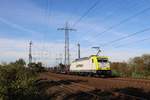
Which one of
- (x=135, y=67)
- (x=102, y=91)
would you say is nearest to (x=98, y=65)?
(x=135, y=67)

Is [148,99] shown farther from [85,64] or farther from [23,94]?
[85,64]

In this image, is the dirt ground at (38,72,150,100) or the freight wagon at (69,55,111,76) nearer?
the dirt ground at (38,72,150,100)

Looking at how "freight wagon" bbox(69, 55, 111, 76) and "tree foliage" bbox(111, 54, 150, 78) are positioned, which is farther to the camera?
"tree foliage" bbox(111, 54, 150, 78)

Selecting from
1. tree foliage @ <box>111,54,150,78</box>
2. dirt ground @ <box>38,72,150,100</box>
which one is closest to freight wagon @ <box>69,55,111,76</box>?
tree foliage @ <box>111,54,150,78</box>

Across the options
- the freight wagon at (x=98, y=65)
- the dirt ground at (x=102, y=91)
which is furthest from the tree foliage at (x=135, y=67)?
the dirt ground at (x=102, y=91)

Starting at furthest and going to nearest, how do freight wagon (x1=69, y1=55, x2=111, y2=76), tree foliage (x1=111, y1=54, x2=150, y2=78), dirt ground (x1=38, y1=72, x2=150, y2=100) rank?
tree foliage (x1=111, y1=54, x2=150, y2=78) < freight wagon (x1=69, y1=55, x2=111, y2=76) < dirt ground (x1=38, y1=72, x2=150, y2=100)

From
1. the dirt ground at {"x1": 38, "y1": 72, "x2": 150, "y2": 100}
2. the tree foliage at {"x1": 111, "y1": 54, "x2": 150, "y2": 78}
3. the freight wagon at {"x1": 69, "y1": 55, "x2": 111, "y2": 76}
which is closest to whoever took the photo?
the dirt ground at {"x1": 38, "y1": 72, "x2": 150, "y2": 100}

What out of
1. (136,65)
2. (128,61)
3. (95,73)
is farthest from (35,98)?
(128,61)

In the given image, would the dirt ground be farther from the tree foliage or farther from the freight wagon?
the tree foliage

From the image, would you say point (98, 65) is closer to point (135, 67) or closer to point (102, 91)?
point (135, 67)

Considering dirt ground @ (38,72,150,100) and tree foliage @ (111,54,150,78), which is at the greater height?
tree foliage @ (111,54,150,78)

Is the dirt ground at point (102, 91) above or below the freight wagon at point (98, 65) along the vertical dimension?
below

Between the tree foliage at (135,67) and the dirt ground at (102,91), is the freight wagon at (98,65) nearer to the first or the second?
the tree foliage at (135,67)

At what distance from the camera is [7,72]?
24562 mm
